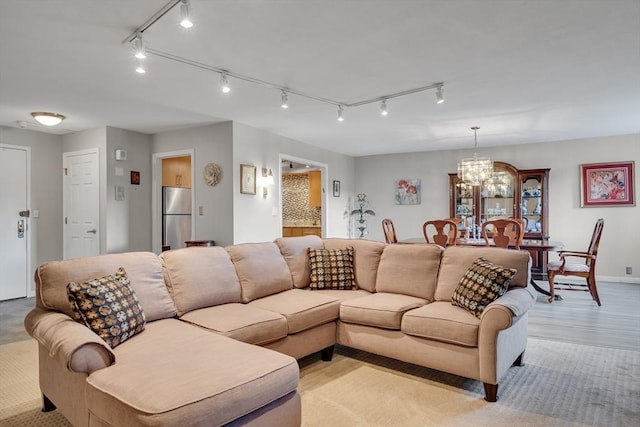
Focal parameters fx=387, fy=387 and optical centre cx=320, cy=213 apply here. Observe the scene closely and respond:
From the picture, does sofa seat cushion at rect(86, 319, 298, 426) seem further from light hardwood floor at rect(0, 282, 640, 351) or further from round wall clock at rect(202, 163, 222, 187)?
round wall clock at rect(202, 163, 222, 187)

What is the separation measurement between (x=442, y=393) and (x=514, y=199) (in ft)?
17.0

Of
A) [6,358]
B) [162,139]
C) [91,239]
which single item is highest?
[162,139]

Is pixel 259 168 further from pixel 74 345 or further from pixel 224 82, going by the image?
pixel 74 345

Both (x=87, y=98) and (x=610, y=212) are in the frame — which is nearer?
(x=87, y=98)

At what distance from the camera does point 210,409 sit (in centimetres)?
149

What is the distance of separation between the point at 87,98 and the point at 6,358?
2545 mm

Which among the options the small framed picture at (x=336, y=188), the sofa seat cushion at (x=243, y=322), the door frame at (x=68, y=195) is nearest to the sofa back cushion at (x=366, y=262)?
the sofa seat cushion at (x=243, y=322)

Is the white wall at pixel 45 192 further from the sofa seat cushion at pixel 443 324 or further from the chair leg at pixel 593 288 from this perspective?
the chair leg at pixel 593 288

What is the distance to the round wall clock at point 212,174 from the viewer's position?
16.9 ft

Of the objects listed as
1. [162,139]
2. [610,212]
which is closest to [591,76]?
[610,212]

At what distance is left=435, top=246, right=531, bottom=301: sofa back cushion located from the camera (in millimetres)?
2842

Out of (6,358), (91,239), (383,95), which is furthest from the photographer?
(91,239)

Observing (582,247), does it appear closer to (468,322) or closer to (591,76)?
(591,76)

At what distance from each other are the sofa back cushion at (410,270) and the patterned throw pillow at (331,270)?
11.0 inches
